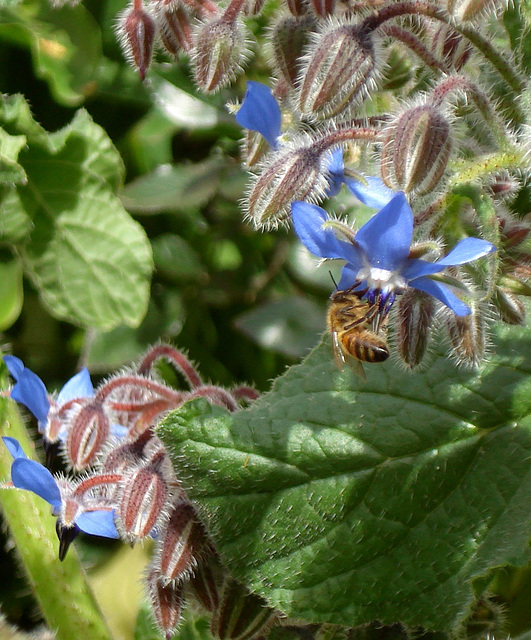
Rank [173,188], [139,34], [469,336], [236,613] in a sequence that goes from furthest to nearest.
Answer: [173,188] → [139,34] → [236,613] → [469,336]

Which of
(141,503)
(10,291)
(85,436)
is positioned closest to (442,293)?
(141,503)

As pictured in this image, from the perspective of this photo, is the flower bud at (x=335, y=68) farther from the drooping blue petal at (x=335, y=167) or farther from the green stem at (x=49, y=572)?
the green stem at (x=49, y=572)

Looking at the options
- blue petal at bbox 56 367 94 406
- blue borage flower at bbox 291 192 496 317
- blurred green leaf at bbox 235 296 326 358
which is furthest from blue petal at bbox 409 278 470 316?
blurred green leaf at bbox 235 296 326 358

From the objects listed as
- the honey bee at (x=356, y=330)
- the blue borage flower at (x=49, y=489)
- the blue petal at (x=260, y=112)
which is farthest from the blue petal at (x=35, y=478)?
the blue petal at (x=260, y=112)

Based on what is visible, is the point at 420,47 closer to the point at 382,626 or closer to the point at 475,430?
the point at 475,430

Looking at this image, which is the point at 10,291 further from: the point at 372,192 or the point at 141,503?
the point at 372,192

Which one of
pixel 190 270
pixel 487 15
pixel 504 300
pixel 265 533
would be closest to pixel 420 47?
pixel 487 15
